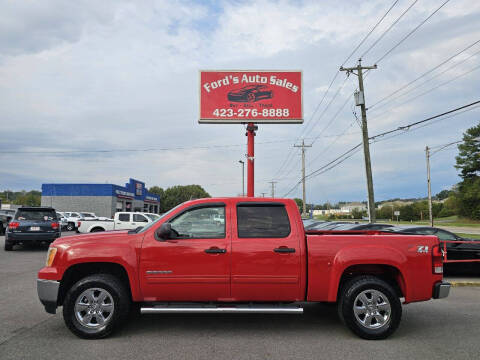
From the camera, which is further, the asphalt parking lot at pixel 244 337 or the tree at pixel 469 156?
the tree at pixel 469 156

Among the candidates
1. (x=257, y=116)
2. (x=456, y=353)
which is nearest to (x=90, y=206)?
(x=257, y=116)

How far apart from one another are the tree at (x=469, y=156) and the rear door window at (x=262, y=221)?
274ft

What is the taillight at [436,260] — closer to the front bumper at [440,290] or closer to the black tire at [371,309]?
the front bumper at [440,290]

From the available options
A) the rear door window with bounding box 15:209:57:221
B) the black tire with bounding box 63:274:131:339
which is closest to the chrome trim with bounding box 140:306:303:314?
the black tire with bounding box 63:274:131:339

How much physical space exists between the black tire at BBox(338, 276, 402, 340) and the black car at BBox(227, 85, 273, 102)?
20265mm

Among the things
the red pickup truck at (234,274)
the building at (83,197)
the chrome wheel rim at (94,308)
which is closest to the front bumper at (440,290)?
the red pickup truck at (234,274)

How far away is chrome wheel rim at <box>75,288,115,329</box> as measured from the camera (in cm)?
499

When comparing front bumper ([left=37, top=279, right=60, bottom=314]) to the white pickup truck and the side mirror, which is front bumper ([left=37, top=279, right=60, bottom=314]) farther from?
the white pickup truck

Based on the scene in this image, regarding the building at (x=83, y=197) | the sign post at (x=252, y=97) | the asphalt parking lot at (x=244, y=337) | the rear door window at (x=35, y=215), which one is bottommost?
the asphalt parking lot at (x=244, y=337)

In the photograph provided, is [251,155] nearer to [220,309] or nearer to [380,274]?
[380,274]

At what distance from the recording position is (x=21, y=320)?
226 inches

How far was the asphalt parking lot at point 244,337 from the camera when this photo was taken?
4434 millimetres

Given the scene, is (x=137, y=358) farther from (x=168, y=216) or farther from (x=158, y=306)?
(x=168, y=216)

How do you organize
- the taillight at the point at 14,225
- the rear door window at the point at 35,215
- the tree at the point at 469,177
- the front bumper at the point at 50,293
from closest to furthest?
1. the front bumper at the point at 50,293
2. the taillight at the point at 14,225
3. the rear door window at the point at 35,215
4. the tree at the point at 469,177
